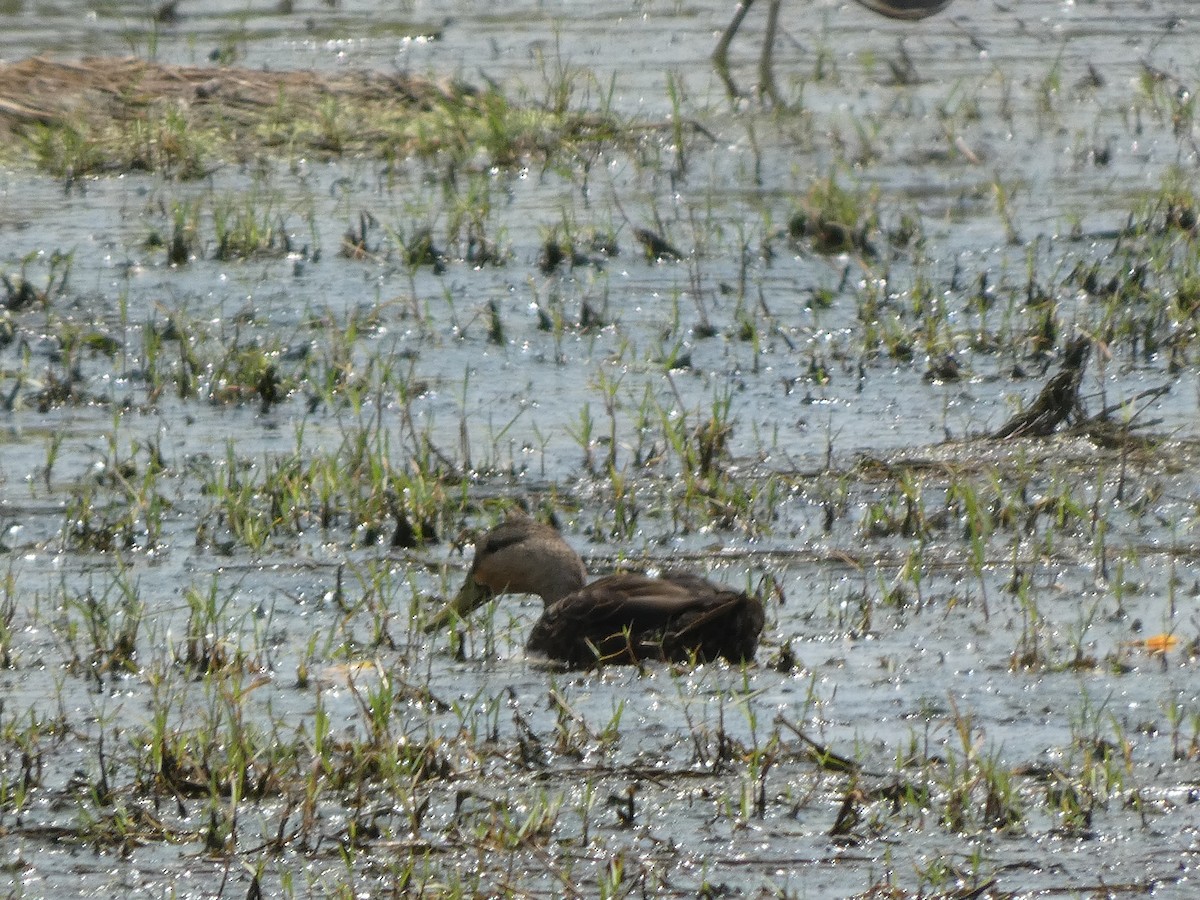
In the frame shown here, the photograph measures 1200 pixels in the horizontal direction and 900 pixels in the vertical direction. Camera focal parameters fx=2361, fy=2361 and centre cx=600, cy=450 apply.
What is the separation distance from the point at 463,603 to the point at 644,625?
1.69 ft

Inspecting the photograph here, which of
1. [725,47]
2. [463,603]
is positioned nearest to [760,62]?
[725,47]

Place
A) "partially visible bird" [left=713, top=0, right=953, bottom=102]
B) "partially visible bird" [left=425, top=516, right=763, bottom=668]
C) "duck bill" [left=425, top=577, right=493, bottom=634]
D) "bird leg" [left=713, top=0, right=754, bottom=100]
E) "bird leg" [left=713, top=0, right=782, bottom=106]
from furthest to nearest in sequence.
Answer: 1. "bird leg" [left=713, top=0, right=754, bottom=100]
2. "partially visible bird" [left=713, top=0, right=953, bottom=102]
3. "bird leg" [left=713, top=0, right=782, bottom=106]
4. "duck bill" [left=425, top=577, right=493, bottom=634]
5. "partially visible bird" [left=425, top=516, right=763, bottom=668]

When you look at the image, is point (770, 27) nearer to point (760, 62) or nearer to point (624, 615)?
point (760, 62)

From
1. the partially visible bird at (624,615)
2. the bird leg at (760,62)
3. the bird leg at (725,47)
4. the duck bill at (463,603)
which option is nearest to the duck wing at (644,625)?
the partially visible bird at (624,615)

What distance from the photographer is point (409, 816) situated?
408 cm

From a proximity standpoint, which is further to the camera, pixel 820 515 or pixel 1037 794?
pixel 820 515

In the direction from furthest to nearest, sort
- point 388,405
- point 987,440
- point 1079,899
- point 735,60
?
point 735,60 < point 388,405 < point 987,440 < point 1079,899

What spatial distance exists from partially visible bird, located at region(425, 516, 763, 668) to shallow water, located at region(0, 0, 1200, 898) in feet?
0.25

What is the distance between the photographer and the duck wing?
493 centimetres

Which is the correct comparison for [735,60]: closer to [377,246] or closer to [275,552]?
[377,246]

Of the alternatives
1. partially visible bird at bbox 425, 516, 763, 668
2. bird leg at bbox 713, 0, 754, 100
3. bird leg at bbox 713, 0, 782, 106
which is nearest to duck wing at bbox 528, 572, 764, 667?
partially visible bird at bbox 425, 516, 763, 668

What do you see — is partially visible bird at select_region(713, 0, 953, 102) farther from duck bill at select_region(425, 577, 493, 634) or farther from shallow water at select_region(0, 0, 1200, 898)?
duck bill at select_region(425, 577, 493, 634)

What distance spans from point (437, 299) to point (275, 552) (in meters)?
2.91

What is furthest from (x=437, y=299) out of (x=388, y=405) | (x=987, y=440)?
(x=987, y=440)
